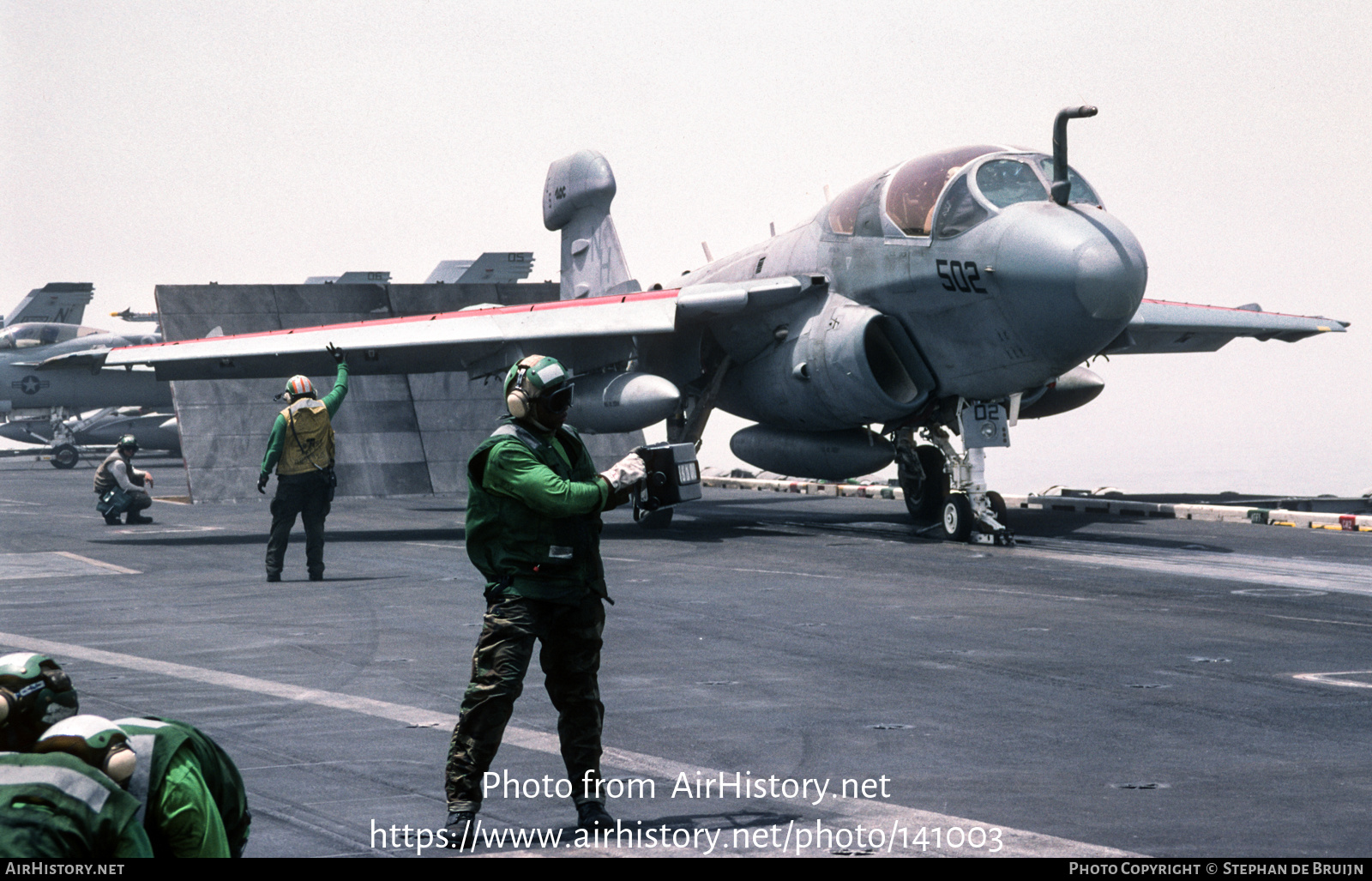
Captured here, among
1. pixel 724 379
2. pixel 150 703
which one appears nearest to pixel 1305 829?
pixel 150 703

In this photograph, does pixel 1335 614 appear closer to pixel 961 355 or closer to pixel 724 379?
pixel 961 355

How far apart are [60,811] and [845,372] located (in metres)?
15.9

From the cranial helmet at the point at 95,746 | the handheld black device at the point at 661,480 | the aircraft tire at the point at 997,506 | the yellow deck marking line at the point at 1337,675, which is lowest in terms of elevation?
the yellow deck marking line at the point at 1337,675

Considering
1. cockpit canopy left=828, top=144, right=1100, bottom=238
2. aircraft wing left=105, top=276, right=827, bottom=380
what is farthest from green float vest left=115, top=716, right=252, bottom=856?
aircraft wing left=105, top=276, right=827, bottom=380

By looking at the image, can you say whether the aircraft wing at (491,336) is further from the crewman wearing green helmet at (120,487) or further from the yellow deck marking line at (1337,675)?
the yellow deck marking line at (1337,675)

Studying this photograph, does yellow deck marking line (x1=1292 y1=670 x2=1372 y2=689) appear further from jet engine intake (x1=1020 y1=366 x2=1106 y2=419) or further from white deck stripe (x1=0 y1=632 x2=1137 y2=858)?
jet engine intake (x1=1020 y1=366 x2=1106 y2=419)

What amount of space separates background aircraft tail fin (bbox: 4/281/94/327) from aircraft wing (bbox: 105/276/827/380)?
152 ft

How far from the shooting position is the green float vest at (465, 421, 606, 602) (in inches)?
243

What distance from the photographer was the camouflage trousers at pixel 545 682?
19.5ft

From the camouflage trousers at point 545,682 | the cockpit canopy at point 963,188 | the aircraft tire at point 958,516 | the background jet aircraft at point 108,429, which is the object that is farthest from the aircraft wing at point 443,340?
the background jet aircraft at point 108,429

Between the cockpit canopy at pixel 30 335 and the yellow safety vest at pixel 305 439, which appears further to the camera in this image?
the cockpit canopy at pixel 30 335

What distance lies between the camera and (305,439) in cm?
1527

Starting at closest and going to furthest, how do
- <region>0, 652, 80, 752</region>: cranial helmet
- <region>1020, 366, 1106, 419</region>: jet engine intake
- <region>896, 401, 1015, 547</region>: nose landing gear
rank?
1. <region>0, 652, 80, 752</region>: cranial helmet
2. <region>896, 401, 1015, 547</region>: nose landing gear
3. <region>1020, 366, 1106, 419</region>: jet engine intake

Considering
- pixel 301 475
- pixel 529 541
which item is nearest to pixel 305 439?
pixel 301 475
